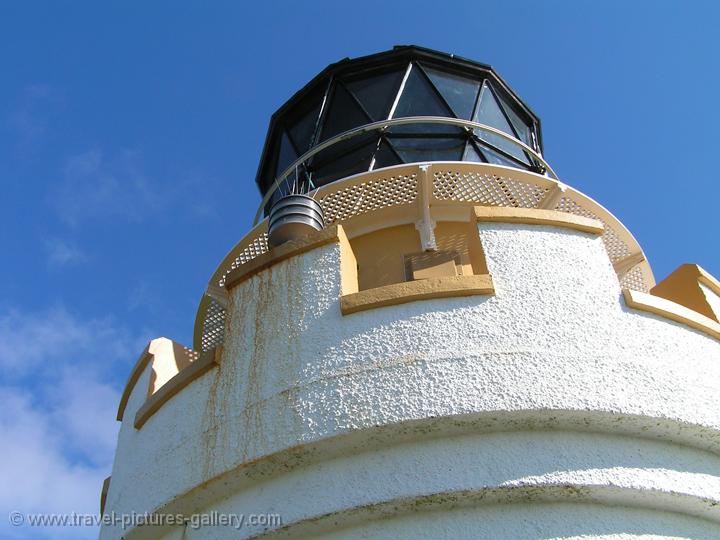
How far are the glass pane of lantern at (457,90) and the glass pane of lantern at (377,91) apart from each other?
39 cm

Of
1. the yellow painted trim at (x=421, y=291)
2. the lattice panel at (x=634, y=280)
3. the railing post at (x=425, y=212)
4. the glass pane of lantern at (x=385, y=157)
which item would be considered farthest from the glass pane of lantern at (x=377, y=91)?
the yellow painted trim at (x=421, y=291)

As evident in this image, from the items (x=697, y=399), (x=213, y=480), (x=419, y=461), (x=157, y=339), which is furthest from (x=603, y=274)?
(x=157, y=339)

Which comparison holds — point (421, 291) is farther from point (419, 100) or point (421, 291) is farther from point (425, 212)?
point (419, 100)

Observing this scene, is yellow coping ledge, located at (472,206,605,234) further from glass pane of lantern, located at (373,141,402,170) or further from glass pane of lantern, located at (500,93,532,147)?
glass pane of lantern, located at (500,93,532,147)

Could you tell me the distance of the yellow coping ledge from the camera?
13.7ft

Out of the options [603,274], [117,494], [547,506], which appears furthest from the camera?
[117,494]

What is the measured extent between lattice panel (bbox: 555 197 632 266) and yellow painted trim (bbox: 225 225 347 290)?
7.45ft

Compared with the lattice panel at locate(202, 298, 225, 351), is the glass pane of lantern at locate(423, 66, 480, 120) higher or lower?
higher

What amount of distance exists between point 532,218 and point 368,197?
180 cm

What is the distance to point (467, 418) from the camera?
3.42m

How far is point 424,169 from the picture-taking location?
18.1ft

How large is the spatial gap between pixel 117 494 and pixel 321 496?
1.66 meters

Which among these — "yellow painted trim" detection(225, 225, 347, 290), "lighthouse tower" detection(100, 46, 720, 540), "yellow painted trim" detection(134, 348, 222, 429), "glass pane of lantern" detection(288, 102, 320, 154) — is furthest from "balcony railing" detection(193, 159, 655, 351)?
"glass pane of lantern" detection(288, 102, 320, 154)

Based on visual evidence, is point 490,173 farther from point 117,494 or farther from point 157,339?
point 117,494
